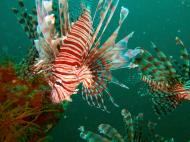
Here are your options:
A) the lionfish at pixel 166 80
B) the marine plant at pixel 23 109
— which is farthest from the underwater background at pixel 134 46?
the lionfish at pixel 166 80

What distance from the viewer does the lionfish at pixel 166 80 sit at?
13.2 feet

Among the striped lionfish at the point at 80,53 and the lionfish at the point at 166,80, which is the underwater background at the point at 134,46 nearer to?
the striped lionfish at the point at 80,53

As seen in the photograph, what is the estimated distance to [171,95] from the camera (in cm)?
441

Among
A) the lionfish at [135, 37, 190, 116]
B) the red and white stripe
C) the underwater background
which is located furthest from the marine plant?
the lionfish at [135, 37, 190, 116]

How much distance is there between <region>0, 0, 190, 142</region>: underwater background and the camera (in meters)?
12.7

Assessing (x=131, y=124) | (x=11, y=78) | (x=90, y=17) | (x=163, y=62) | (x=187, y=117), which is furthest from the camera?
(x=187, y=117)

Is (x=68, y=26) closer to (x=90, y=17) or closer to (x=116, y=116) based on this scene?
(x=90, y=17)

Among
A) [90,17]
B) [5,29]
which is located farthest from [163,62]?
[5,29]

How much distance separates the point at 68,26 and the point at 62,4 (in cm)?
19

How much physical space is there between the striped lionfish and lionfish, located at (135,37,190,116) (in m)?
1.21

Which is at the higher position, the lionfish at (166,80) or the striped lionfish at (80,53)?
the striped lionfish at (80,53)

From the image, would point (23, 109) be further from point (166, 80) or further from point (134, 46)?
point (134, 46)

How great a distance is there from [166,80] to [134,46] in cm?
2068

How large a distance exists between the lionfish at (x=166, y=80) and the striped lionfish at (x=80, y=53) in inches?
47.7
